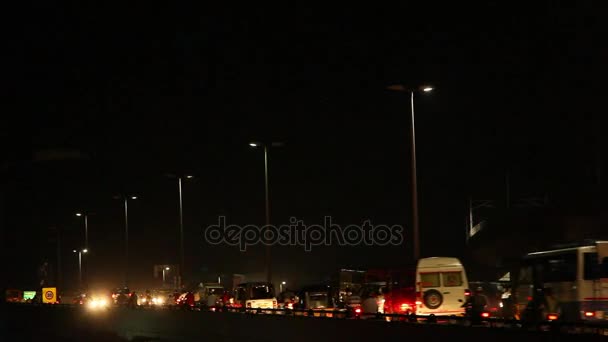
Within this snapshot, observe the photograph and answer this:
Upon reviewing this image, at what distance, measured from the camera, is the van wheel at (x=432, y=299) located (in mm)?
29938

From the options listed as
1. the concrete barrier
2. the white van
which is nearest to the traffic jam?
the white van

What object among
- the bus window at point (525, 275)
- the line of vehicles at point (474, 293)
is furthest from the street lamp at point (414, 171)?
the bus window at point (525, 275)

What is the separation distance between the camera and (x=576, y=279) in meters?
22.5

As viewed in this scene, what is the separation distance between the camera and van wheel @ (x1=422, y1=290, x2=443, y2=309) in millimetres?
29938

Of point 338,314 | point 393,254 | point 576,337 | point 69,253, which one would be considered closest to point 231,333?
point 338,314

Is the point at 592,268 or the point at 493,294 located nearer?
the point at 592,268

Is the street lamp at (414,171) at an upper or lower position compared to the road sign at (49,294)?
upper

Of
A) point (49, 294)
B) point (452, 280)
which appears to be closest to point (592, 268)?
point (452, 280)

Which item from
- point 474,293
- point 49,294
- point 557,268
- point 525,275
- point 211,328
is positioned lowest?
point 49,294

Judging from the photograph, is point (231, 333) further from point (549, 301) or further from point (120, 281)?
point (120, 281)

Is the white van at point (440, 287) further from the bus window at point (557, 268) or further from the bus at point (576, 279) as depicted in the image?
the bus window at point (557, 268)

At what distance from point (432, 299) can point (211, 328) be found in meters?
7.57

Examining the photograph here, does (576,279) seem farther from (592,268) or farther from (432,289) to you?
(432,289)

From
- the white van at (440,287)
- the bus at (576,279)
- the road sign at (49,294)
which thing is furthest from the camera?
the road sign at (49,294)
